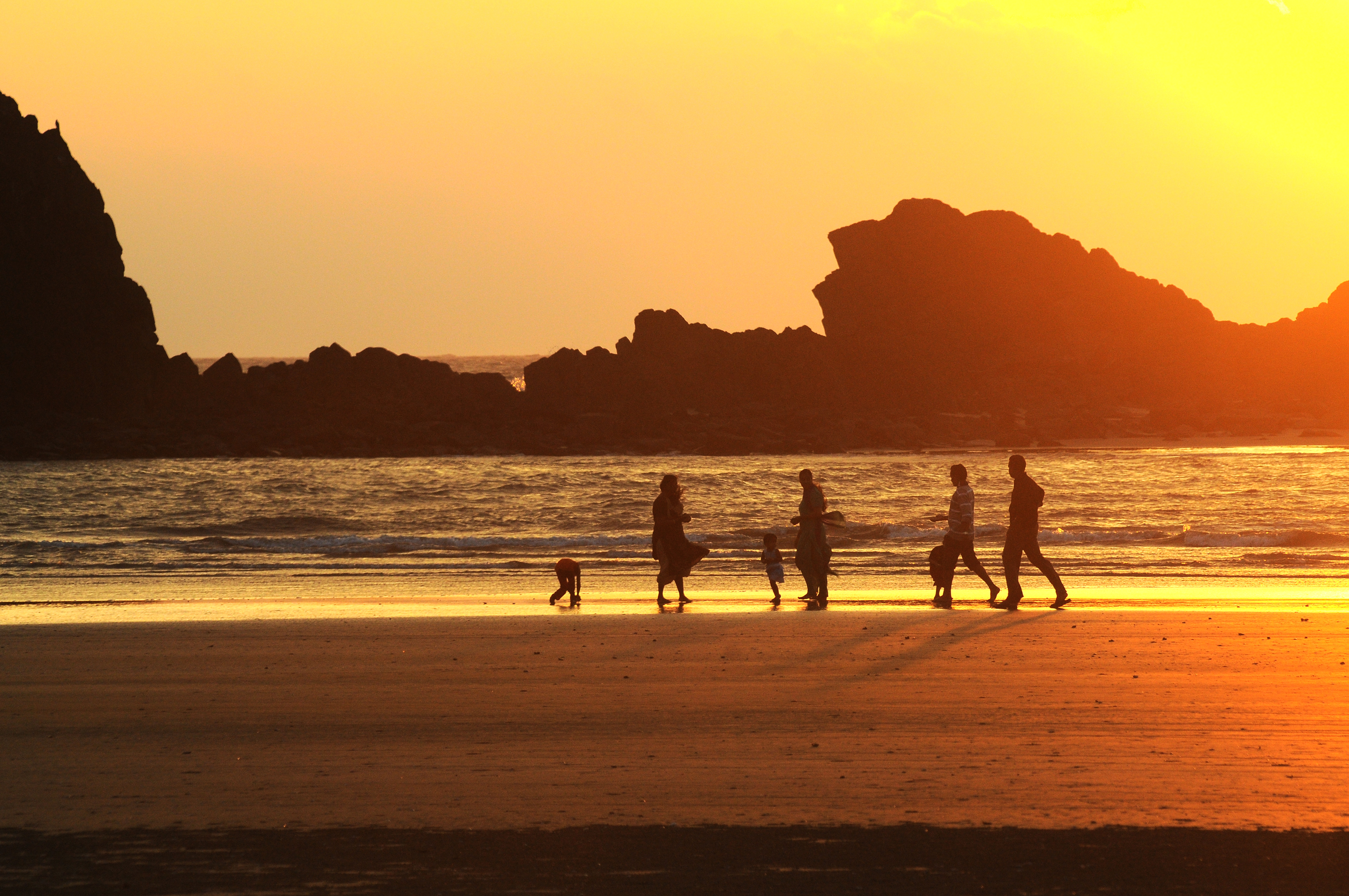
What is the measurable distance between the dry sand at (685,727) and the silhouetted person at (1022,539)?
1.62 m

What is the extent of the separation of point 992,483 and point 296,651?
45.8 m

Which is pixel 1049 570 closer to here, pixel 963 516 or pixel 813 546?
pixel 963 516

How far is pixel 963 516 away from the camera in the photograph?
13.4 meters

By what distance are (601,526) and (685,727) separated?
2504 centimetres

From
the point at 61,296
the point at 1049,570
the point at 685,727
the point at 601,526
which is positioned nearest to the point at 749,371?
the point at 61,296

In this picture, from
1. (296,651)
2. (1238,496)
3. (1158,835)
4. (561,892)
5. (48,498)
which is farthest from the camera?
(48,498)

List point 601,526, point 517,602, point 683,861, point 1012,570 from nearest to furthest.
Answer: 1. point 683,861
2. point 1012,570
3. point 517,602
4. point 601,526

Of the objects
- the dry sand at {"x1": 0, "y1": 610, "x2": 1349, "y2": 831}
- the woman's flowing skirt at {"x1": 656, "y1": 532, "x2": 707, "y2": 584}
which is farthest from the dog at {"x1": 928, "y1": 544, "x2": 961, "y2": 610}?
the woman's flowing skirt at {"x1": 656, "y1": 532, "x2": 707, "y2": 584}

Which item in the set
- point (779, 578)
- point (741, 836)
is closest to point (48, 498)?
point (779, 578)

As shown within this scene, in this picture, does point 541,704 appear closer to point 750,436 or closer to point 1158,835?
point 1158,835

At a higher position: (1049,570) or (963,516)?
(963,516)

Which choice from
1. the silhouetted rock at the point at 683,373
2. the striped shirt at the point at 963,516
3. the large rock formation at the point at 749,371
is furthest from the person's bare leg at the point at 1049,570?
the silhouetted rock at the point at 683,373

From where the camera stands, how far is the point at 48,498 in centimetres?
4581

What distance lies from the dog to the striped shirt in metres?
0.20
